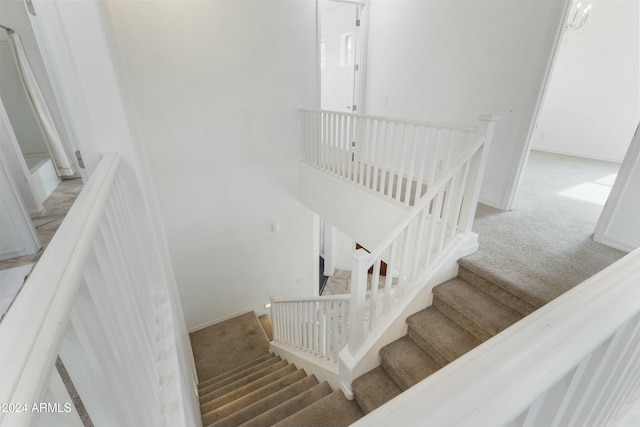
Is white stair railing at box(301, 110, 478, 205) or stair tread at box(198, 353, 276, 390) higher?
white stair railing at box(301, 110, 478, 205)

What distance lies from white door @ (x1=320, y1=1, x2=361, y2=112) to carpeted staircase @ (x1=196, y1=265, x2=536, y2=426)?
3904 millimetres

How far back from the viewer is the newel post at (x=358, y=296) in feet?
5.83

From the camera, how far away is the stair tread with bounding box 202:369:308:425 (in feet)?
7.54

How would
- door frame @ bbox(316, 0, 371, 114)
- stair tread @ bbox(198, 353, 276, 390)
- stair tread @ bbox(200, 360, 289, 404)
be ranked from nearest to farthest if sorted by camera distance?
stair tread @ bbox(200, 360, 289, 404)
stair tread @ bbox(198, 353, 276, 390)
door frame @ bbox(316, 0, 371, 114)

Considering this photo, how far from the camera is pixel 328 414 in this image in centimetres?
201

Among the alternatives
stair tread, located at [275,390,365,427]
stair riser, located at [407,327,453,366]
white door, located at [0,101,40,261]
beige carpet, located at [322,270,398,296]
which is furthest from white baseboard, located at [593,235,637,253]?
beige carpet, located at [322,270,398,296]

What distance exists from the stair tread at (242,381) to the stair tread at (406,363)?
1.81 meters

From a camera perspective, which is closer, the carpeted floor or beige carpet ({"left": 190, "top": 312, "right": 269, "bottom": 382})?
the carpeted floor

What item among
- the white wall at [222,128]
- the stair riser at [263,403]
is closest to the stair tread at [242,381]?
the stair riser at [263,403]

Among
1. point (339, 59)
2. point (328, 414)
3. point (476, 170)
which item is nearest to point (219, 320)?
point (328, 414)

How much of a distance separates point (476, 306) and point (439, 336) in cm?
34

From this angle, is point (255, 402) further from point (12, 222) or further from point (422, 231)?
point (12, 222)

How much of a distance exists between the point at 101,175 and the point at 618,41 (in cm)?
712

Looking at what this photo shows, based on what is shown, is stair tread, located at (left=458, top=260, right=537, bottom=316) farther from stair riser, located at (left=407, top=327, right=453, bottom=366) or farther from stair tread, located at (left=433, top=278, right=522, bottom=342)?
stair riser, located at (left=407, top=327, right=453, bottom=366)
